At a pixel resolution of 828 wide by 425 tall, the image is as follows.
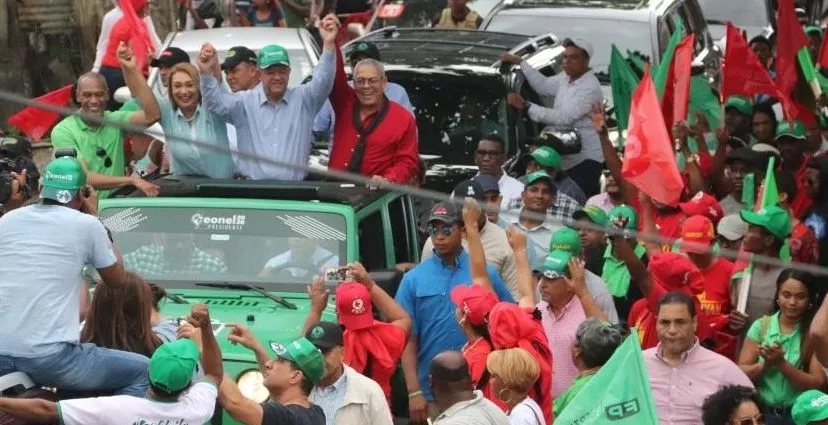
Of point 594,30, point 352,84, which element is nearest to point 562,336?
point 352,84

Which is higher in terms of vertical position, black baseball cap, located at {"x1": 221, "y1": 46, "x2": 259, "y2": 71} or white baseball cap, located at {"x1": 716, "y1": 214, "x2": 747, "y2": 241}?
black baseball cap, located at {"x1": 221, "y1": 46, "x2": 259, "y2": 71}

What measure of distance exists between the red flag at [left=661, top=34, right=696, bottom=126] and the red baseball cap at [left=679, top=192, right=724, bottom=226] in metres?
1.62

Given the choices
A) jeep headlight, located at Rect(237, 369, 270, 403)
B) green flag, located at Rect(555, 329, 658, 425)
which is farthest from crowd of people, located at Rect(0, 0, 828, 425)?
jeep headlight, located at Rect(237, 369, 270, 403)

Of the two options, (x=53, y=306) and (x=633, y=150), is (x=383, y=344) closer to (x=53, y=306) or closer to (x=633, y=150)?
(x=53, y=306)

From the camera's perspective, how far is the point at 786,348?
32.7 ft

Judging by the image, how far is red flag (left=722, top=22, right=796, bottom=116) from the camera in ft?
48.0

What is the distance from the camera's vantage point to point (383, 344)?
1005 centimetres

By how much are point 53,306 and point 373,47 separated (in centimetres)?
611

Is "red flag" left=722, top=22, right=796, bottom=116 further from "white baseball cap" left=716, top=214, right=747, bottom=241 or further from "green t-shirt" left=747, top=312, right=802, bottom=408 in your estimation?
"green t-shirt" left=747, top=312, right=802, bottom=408

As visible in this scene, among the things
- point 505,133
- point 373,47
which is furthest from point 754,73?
point 373,47

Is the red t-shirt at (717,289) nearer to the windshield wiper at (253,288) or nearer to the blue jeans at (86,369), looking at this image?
the windshield wiper at (253,288)

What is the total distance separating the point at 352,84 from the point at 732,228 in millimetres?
2894

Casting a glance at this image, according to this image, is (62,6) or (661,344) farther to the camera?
(62,6)

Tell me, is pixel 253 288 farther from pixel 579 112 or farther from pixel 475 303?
pixel 579 112
